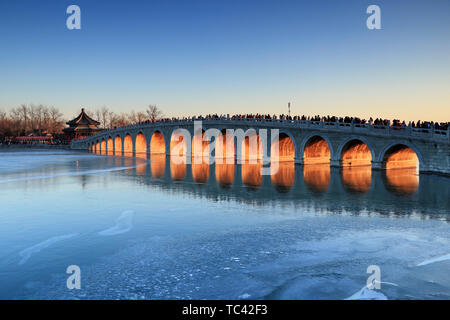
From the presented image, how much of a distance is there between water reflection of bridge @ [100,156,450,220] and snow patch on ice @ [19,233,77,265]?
7.60 meters

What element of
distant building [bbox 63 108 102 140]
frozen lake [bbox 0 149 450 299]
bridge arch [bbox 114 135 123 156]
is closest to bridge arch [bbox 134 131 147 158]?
bridge arch [bbox 114 135 123 156]

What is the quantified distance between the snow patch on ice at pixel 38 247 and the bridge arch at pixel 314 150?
84.3 feet

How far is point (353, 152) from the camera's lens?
3394 cm

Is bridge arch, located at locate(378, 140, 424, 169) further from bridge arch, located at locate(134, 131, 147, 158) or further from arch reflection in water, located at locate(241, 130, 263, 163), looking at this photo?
bridge arch, located at locate(134, 131, 147, 158)

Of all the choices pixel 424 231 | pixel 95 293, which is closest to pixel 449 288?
pixel 424 231

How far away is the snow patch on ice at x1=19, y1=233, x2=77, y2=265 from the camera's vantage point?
8.82 metres

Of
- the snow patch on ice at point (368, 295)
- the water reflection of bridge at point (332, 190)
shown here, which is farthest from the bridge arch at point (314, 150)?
the snow patch on ice at point (368, 295)

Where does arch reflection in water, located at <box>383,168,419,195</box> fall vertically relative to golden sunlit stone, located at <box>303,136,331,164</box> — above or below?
below

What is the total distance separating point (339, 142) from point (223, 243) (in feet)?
78.3

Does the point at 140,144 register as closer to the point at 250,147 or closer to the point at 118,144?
the point at 118,144

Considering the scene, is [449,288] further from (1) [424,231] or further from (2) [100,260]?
(2) [100,260]

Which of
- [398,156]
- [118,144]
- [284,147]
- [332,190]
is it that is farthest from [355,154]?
[118,144]

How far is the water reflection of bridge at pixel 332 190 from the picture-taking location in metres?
15.3

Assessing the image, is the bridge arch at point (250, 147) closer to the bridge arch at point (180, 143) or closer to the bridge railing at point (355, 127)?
the bridge railing at point (355, 127)
